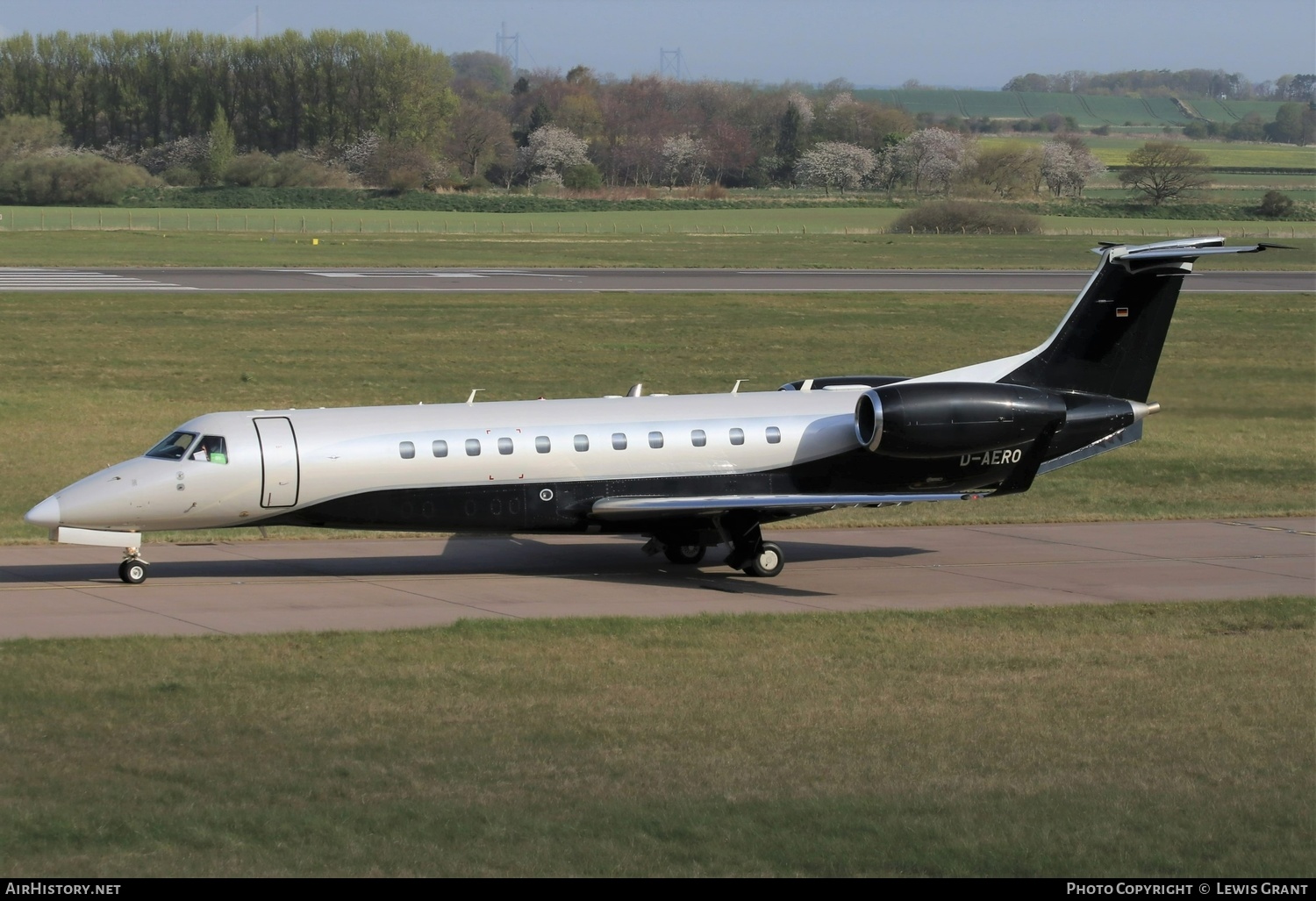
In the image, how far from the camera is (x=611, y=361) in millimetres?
47625

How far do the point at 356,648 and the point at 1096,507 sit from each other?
1758 cm

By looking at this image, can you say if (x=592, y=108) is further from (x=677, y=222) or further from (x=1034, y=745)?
(x=1034, y=745)

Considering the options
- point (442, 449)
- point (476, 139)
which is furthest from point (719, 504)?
point (476, 139)

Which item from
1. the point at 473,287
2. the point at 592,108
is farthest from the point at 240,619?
the point at 592,108

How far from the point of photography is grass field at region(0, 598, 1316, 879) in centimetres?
1170

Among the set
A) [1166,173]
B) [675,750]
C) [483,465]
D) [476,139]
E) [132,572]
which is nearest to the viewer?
[675,750]

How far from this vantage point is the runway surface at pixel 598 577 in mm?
20891

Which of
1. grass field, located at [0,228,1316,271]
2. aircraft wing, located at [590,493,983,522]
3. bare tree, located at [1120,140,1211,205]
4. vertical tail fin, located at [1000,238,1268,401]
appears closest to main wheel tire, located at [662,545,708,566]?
aircraft wing, located at [590,493,983,522]

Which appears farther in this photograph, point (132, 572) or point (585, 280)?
point (585, 280)

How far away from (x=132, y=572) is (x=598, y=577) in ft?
22.9

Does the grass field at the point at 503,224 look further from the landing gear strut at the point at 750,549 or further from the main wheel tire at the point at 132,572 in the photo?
the landing gear strut at the point at 750,549

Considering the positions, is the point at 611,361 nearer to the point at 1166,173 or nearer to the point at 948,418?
the point at 948,418

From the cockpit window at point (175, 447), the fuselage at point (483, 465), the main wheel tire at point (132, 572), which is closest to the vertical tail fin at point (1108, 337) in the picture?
the fuselage at point (483, 465)

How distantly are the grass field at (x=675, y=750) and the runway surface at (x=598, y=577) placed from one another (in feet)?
4.32
